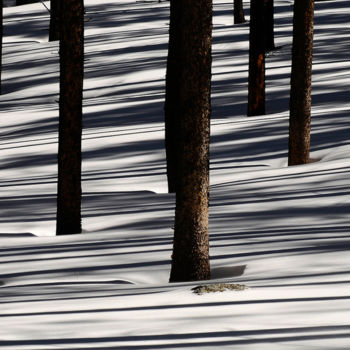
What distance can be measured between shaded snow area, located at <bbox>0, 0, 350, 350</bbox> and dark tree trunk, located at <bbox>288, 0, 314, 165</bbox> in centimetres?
42

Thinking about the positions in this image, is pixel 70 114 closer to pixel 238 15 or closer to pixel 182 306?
pixel 182 306

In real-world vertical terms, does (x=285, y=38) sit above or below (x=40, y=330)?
above

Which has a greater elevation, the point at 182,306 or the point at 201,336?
the point at 182,306

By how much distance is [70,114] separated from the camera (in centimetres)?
1162

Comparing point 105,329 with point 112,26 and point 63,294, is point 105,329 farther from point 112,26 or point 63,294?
point 112,26

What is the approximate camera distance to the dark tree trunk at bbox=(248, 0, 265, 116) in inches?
759

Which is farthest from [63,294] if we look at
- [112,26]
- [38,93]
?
[112,26]

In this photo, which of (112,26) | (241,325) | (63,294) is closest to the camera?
(241,325)

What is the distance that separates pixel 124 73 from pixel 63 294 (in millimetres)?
20076

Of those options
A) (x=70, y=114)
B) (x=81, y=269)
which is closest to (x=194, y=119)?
(x=81, y=269)

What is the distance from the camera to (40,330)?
626 centimetres

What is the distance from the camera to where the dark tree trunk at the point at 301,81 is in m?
14.2

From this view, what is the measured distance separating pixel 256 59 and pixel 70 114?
28.3ft

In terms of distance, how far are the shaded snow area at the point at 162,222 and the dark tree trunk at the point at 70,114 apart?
43 cm
